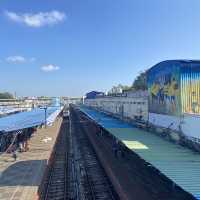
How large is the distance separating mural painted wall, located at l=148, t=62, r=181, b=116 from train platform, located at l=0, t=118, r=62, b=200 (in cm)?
749

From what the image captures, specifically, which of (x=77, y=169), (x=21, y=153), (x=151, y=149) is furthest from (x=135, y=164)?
(x=21, y=153)

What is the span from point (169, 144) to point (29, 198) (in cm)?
693

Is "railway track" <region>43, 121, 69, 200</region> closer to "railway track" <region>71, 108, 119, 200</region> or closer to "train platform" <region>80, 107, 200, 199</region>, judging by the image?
"railway track" <region>71, 108, 119, 200</region>

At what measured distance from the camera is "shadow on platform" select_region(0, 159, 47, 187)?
1650 cm

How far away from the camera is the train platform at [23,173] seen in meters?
14.8

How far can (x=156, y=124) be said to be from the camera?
23.0 m

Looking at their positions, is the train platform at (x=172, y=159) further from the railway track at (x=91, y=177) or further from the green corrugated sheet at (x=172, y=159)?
the railway track at (x=91, y=177)

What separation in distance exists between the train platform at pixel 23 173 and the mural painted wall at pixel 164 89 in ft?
24.6

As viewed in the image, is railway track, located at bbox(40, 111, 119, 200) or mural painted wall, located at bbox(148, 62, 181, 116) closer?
railway track, located at bbox(40, 111, 119, 200)

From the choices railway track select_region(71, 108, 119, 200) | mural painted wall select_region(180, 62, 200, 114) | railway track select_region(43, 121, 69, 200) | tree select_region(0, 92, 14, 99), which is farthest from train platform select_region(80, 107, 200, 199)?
tree select_region(0, 92, 14, 99)

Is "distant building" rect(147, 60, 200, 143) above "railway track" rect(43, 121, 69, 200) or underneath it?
above

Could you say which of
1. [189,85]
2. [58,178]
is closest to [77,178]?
[58,178]

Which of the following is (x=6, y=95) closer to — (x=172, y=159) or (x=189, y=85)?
(x=189, y=85)

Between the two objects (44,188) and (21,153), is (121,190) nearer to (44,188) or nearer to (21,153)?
(44,188)
